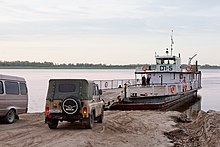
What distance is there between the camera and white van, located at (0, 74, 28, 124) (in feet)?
53.9

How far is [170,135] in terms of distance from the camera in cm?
1591

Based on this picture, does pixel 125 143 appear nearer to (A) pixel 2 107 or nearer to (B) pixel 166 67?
(A) pixel 2 107

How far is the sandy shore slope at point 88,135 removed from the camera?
12547 millimetres

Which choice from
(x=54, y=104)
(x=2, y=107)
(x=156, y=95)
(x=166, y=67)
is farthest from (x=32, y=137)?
(x=166, y=67)

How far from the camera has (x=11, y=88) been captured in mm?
17141

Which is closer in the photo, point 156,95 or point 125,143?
point 125,143

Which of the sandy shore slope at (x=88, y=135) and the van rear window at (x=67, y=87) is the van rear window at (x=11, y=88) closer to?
the sandy shore slope at (x=88, y=135)

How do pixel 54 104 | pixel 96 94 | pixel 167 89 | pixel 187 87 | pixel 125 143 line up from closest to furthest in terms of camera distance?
1. pixel 125 143
2. pixel 54 104
3. pixel 96 94
4. pixel 167 89
5. pixel 187 87

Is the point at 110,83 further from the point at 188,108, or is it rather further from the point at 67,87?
the point at 67,87

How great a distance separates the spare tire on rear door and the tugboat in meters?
12.7

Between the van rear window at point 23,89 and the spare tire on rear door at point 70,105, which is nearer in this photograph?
the spare tire on rear door at point 70,105

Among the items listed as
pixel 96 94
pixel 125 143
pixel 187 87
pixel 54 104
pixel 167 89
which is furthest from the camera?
pixel 187 87

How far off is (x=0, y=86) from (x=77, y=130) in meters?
3.78

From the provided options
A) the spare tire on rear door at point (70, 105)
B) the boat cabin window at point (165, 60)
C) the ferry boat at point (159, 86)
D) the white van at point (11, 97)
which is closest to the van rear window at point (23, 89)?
the white van at point (11, 97)
